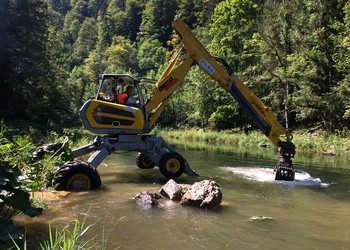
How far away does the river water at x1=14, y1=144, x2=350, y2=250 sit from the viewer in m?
5.36

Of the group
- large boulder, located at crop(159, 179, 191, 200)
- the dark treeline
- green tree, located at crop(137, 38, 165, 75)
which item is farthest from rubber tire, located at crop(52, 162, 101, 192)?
green tree, located at crop(137, 38, 165, 75)

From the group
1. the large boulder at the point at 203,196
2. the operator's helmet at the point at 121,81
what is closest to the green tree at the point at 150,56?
the operator's helmet at the point at 121,81

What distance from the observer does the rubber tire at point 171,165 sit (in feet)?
36.8

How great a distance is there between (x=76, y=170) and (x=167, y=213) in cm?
304

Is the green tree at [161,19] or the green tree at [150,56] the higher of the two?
the green tree at [161,19]

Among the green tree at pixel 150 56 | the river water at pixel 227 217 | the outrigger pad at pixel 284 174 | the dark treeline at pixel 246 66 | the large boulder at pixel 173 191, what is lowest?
the river water at pixel 227 217

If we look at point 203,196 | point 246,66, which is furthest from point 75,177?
point 246,66

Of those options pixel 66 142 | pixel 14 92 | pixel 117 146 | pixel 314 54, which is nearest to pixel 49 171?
pixel 66 142

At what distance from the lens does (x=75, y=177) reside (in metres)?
8.87

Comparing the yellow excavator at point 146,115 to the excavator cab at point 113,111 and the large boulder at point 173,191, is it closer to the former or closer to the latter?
the excavator cab at point 113,111

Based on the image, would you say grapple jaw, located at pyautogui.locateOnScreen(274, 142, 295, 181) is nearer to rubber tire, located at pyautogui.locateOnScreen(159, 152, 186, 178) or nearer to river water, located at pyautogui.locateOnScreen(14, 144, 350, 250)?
river water, located at pyautogui.locateOnScreen(14, 144, 350, 250)

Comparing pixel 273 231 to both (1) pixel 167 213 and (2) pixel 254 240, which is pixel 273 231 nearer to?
(2) pixel 254 240

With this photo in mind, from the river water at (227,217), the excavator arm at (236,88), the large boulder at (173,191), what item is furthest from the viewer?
the excavator arm at (236,88)

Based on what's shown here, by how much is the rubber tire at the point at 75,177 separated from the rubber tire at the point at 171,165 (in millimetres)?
2543
